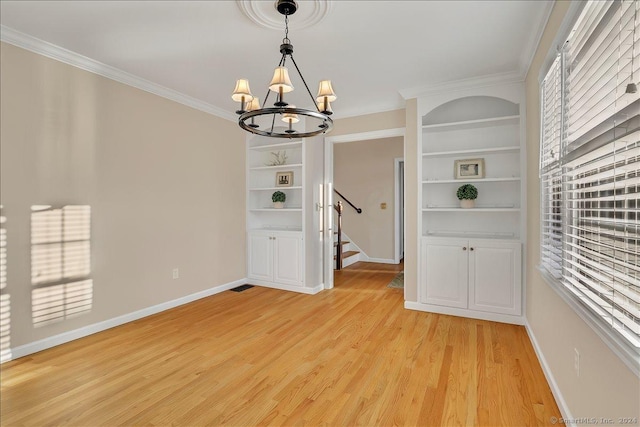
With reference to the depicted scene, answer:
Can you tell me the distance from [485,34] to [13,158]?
12.7ft

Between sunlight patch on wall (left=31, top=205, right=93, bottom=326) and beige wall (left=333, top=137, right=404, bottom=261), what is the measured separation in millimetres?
4953

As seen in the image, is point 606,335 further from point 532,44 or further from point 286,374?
point 532,44

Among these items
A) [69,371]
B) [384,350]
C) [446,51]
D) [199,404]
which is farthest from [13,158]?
[446,51]

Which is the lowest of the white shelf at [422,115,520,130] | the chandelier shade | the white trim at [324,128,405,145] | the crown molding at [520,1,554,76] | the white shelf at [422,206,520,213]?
the white shelf at [422,206,520,213]

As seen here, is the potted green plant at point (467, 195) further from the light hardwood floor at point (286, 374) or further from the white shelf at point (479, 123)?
the light hardwood floor at point (286, 374)

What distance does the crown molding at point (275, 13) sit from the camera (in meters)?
2.18

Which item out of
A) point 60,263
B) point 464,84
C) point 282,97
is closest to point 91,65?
point 60,263

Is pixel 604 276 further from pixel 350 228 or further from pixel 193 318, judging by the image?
pixel 350 228

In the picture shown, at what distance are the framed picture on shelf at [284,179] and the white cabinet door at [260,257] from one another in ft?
2.69

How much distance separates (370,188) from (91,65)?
5084 mm

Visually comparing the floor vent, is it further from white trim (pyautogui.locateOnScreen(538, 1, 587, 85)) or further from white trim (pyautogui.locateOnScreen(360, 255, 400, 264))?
white trim (pyautogui.locateOnScreen(538, 1, 587, 85))

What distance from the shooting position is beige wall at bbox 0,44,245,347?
2645mm

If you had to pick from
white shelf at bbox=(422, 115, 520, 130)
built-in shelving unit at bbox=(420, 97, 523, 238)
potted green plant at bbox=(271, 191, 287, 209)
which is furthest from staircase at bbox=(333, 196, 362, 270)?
white shelf at bbox=(422, 115, 520, 130)

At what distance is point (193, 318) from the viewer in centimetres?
352
